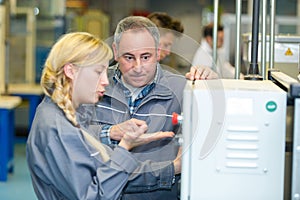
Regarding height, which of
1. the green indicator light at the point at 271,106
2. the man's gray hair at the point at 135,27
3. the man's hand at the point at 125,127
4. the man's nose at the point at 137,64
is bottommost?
the man's hand at the point at 125,127

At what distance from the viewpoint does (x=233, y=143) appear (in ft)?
5.49

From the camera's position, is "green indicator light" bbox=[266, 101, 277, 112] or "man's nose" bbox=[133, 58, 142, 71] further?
"man's nose" bbox=[133, 58, 142, 71]

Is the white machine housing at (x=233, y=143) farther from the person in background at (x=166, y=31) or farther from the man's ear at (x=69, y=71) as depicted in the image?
the person in background at (x=166, y=31)

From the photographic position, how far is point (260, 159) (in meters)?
1.68

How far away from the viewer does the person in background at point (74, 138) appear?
6.24 ft

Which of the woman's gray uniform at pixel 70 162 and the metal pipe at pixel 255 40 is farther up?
the metal pipe at pixel 255 40

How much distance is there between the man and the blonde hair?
0.79ft

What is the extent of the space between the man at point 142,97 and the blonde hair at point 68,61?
24cm

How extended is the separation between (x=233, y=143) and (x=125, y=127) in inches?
18.3

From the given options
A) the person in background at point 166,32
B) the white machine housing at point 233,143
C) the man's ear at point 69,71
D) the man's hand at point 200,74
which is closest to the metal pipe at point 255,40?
the man's hand at point 200,74

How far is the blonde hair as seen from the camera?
1943mm

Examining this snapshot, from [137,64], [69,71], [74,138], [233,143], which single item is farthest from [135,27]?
[233,143]

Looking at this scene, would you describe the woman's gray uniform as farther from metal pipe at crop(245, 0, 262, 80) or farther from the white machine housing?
metal pipe at crop(245, 0, 262, 80)

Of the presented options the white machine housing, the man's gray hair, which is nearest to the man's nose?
the man's gray hair
